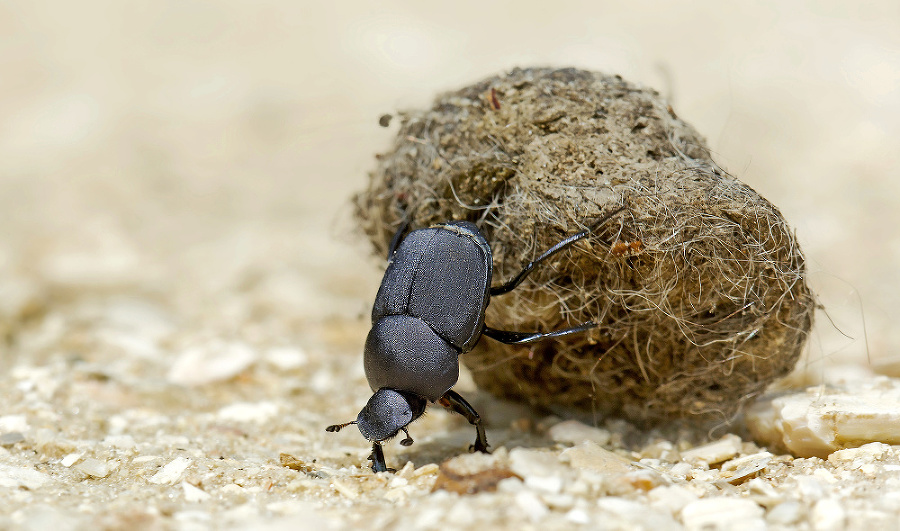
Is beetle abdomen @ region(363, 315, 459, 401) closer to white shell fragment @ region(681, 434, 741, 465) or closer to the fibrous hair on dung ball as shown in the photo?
the fibrous hair on dung ball

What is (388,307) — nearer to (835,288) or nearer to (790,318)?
(790,318)

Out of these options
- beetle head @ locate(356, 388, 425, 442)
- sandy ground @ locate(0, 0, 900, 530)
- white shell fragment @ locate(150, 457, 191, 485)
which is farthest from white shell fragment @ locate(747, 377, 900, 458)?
white shell fragment @ locate(150, 457, 191, 485)

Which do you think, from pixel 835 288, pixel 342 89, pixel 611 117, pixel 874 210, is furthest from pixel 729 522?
pixel 342 89

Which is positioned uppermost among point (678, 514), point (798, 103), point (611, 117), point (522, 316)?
point (798, 103)

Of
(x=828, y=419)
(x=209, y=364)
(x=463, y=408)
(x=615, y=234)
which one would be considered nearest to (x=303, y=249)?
(x=209, y=364)

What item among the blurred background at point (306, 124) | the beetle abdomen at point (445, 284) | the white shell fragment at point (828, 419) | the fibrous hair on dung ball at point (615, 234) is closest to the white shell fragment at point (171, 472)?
the beetle abdomen at point (445, 284)

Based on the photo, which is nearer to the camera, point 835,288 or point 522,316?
point 522,316
